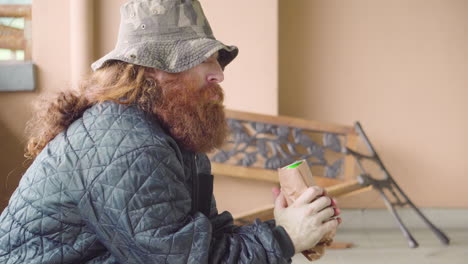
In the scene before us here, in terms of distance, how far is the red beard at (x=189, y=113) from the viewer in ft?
4.72

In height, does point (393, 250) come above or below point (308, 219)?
below

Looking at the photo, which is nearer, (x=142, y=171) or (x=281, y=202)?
(x=142, y=171)

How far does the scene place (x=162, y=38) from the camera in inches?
56.6

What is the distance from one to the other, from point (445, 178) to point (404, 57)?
1.09m

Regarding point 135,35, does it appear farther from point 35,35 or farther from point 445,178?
point 445,178

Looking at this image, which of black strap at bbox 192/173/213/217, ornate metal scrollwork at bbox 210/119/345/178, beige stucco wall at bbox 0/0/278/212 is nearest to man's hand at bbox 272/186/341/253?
black strap at bbox 192/173/213/217

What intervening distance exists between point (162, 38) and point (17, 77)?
2.90 m

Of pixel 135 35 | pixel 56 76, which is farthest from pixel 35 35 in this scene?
pixel 135 35

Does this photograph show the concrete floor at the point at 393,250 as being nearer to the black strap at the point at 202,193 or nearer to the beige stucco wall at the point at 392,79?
the beige stucco wall at the point at 392,79

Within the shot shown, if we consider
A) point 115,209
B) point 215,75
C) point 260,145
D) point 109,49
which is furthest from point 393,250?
point 115,209

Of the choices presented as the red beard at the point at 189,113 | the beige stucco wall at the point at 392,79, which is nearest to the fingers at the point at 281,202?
the red beard at the point at 189,113

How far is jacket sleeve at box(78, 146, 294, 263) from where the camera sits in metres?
1.20

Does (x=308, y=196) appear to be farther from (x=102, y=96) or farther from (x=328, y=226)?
(x=102, y=96)

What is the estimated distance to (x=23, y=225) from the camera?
1297mm
